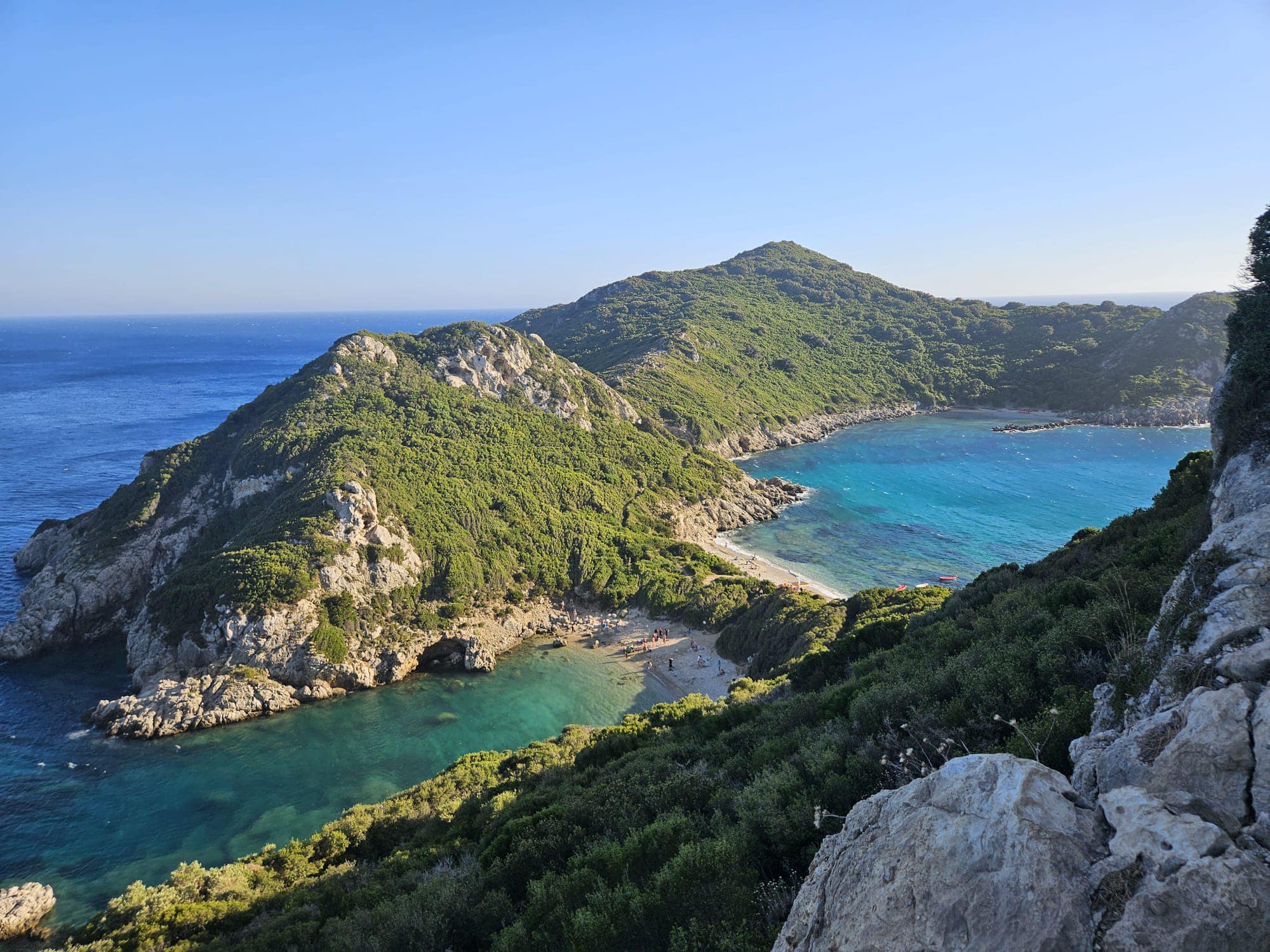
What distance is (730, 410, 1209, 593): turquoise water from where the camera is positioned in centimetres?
5516

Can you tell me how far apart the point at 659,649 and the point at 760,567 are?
15.6 m

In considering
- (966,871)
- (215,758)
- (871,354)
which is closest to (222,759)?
(215,758)

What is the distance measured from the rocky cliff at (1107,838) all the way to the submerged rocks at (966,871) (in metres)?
0.01

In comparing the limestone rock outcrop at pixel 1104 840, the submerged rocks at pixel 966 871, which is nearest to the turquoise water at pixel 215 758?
the submerged rocks at pixel 966 871

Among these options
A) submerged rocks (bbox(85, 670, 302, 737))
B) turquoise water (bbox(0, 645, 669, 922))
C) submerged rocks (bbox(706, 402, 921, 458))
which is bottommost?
turquoise water (bbox(0, 645, 669, 922))

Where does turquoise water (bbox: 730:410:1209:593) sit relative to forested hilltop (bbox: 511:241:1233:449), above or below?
below

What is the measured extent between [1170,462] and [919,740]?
94.2 meters

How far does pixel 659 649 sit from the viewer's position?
42.1 meters

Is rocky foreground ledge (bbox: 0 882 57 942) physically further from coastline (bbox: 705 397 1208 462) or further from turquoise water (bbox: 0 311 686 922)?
coastline (bbox: 705 397 1208 462)

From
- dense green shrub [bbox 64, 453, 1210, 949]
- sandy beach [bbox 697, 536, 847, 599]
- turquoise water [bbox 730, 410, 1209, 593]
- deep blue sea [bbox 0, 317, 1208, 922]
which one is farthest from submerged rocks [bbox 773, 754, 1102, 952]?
turquoise water [bbox 730, 410, 1209, 593]

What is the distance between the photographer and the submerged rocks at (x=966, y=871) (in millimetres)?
5125

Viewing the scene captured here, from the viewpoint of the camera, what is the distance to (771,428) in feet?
338

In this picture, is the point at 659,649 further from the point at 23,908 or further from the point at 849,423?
the point at 849,423

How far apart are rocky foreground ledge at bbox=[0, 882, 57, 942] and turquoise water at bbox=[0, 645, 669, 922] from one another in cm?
65
